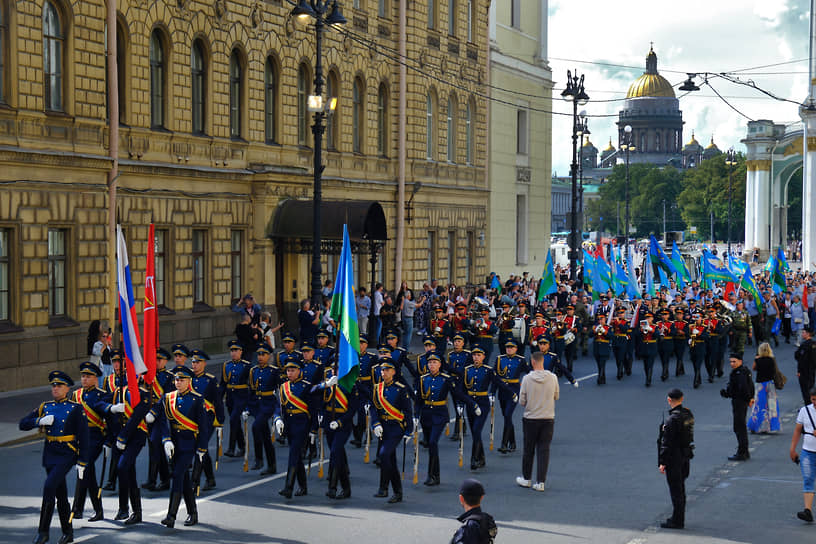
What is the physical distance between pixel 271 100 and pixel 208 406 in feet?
63.4

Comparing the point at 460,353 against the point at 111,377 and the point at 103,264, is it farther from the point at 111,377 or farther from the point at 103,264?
the point at 103,264

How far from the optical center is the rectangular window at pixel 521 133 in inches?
1953

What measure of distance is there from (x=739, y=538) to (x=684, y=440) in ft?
3.88

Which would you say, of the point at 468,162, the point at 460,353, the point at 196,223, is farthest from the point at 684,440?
the point at 468,162

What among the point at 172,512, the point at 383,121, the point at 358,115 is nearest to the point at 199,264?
the point at 358,115

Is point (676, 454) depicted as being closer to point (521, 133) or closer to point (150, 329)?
point (150, 329)

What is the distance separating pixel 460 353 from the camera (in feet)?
57.4

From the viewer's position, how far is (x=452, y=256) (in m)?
43.8

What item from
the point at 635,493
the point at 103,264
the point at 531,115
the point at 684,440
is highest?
the point at 531,115

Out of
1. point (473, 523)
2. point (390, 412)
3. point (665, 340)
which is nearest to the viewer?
point (473, 523)

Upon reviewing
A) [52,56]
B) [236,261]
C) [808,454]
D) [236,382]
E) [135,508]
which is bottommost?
[135,508]

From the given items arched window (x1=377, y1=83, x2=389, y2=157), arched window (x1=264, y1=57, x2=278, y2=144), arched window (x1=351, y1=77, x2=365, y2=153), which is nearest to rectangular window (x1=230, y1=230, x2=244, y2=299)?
arched window (x1=264, y1=57, x2=278, y2=144)

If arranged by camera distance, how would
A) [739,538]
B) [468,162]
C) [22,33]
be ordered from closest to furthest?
[739,538]
[22,33]
[468,162]

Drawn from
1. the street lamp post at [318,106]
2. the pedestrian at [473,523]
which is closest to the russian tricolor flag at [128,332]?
the pedestrian at [473,523]
